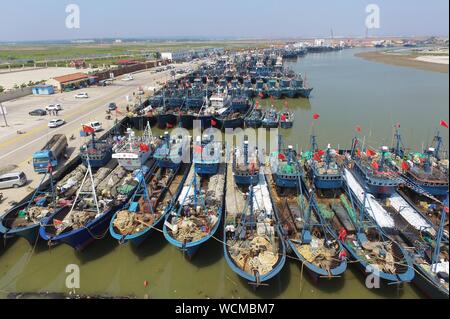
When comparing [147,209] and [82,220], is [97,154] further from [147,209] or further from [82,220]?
[147,209]

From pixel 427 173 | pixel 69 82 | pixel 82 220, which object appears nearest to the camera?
pixel 82 220

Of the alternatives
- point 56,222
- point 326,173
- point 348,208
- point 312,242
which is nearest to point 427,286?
point 312,242

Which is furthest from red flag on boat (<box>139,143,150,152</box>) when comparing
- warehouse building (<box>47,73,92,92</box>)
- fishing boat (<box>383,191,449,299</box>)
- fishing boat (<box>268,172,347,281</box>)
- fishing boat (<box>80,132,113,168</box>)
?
warehouse building (<box>47,73,92,92</box>)

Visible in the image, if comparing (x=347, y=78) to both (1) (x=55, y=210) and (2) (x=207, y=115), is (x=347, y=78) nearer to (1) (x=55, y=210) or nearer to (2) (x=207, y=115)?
(2) (x=207, y=115)

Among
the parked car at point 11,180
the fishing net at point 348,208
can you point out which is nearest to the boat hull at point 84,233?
the parked car at point 11,180

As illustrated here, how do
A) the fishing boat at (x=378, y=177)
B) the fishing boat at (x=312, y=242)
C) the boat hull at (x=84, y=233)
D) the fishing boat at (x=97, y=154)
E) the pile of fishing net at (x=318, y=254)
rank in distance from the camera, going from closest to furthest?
the fishing boat at (x=312, y=242) → the pile of fishing net at (x=318, y=254) → the boat hull at (x=84, y=233) → the fishing boat at (x=378, y=177) → the fishing boat at (x=97, y=154)

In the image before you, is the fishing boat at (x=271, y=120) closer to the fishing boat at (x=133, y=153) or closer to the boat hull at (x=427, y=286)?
the fishing boat at (x=133, y=153)
